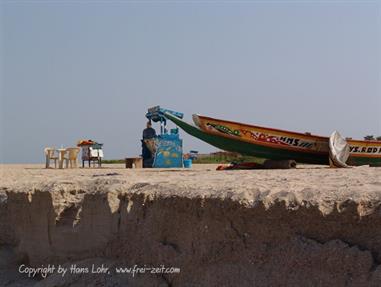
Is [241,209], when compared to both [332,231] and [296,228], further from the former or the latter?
[332,231]

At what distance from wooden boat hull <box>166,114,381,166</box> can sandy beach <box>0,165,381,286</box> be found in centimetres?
685

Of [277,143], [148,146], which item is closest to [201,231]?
[277,143]

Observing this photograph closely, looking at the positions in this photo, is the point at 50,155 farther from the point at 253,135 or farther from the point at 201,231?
the point at 201,231

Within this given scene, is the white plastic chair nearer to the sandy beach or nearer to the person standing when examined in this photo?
the person standing

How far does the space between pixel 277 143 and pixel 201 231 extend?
8170mm

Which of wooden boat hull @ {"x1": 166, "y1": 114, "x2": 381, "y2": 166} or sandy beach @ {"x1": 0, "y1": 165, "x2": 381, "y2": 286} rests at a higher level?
wooden boat hull @ {"x1": 166, "y1": 114, "x2": 381, "y2": 166}

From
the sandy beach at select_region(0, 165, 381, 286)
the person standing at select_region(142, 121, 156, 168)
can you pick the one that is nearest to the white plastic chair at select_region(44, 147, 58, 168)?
the person standing at select_region(142, 121, 156, 168)

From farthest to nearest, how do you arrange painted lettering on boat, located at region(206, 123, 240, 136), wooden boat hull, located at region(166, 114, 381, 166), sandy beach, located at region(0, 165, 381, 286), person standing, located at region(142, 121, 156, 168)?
person standing, located at region(142, 121, 156, 168) < painted lettering on boat, located at region(206, 123, 240, 136) < wooden boat hull, located at region(166, 114, 381, 166) < sandy beach, located at region(0, 165, 381, 286)

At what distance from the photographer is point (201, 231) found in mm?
3818

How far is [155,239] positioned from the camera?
13.4 ft

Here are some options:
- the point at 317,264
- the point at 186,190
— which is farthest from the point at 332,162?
the point at 317,264

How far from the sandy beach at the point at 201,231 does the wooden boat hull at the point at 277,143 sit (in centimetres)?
685

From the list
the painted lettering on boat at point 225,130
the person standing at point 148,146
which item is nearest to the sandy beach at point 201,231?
the painted lettering on boat at point 225,130

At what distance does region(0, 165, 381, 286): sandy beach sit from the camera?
321 centimetres
